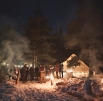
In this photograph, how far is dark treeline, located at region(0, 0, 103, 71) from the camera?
26797 millimetres

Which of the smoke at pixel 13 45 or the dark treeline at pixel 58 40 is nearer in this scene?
the dark treeline at pixel 58 40

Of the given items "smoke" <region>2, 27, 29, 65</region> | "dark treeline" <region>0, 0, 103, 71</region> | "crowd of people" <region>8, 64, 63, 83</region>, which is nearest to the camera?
"crowd of people" <region>8, 64, 63, 83</region>

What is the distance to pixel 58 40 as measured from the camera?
158ft

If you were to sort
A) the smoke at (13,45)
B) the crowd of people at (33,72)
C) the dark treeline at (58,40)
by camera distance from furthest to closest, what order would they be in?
the smoke at (13,45)
the dark treeline at (58,40)
the crowd of people at (33,72)

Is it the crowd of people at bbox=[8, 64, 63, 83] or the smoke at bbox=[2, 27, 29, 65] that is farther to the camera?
the smoke at bbox=[2, 27, 29, 65]

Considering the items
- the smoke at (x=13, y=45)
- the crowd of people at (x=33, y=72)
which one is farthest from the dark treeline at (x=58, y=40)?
the crowd of people at (x=33, y=72)

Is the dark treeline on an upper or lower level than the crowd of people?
upper

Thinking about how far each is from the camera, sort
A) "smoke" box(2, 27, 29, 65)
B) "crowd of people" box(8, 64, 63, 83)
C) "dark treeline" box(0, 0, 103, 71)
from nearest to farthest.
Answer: "crowd of people" box(8, 64, 63, 83), "dark treeline" box(0, 0, 103, 71), "smoke" box(2, 27, 29, 65)

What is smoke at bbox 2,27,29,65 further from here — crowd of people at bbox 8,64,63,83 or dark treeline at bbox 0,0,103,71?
crowd of people at bbox 8,64,63,83

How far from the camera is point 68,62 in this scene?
3028 centimetres

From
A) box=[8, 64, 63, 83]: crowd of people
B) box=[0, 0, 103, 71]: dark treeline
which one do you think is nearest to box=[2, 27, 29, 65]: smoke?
box=[0, 0, 103, 71]: dark treeline

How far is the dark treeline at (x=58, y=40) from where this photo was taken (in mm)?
26797

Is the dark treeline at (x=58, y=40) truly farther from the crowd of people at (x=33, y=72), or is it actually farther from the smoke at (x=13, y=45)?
the crowd of people at (x=33, y=72)

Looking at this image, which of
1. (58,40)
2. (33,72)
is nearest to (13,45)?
(58,40)
